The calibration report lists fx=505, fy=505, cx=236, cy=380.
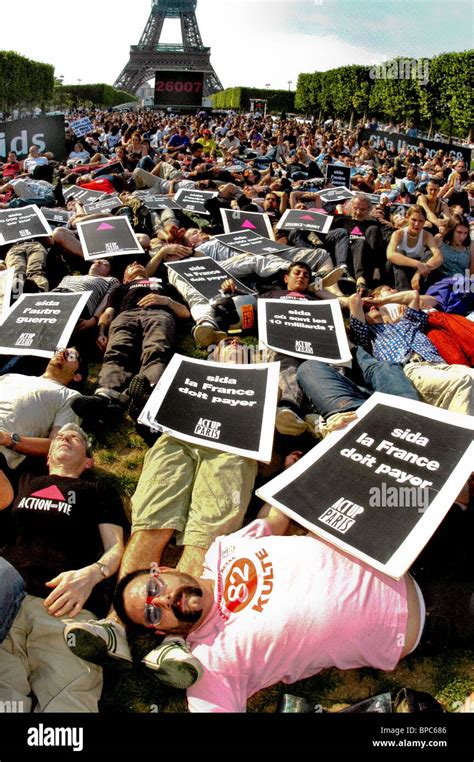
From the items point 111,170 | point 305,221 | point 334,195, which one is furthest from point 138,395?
point 111,170

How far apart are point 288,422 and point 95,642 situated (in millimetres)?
2263

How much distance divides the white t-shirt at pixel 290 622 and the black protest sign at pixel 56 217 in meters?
8.13

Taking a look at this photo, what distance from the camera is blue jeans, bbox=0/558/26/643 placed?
255 cm

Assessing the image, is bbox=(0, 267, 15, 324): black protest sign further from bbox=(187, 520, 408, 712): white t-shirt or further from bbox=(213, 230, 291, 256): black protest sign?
bbox=(187, 520, 408, 712): white t-shirt

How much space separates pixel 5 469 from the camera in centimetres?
370

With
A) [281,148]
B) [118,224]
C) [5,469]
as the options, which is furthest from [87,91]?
[5,469]

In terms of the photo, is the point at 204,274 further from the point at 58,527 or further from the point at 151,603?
the point at 151,603

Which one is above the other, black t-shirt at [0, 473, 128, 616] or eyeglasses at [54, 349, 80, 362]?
eyeglasses at [54, 349, 80, 362]

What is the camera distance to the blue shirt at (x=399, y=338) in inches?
204

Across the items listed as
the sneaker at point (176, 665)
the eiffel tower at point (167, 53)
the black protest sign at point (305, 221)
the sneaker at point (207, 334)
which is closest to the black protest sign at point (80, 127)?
the black protest sign at point (305, 221)

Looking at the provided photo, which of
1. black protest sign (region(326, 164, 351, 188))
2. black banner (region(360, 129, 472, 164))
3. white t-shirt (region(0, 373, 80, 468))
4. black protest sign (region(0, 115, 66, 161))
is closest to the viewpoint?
white t-shirt (region(0, 373, 80, 468))

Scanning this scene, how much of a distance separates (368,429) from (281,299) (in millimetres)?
2577

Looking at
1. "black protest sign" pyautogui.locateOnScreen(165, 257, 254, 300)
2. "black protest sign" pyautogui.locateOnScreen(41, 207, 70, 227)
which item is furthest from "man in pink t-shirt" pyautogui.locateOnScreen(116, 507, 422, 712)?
"black protest sign" pyautogui.locateOnScreen(41, 207, 70, 227)

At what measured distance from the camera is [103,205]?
9945mm
